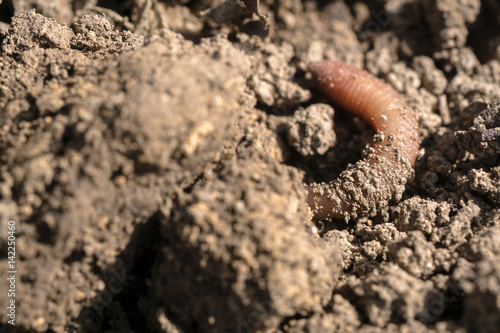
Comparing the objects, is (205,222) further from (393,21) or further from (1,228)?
(393,21)

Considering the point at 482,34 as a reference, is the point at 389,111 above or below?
below

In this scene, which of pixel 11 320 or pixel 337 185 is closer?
pixel 11 320

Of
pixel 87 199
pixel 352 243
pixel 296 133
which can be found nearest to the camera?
pixel 87 199

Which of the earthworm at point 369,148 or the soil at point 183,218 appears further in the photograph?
the earthworm at point 369,148

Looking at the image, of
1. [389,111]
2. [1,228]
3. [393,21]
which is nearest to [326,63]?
[389,111]
